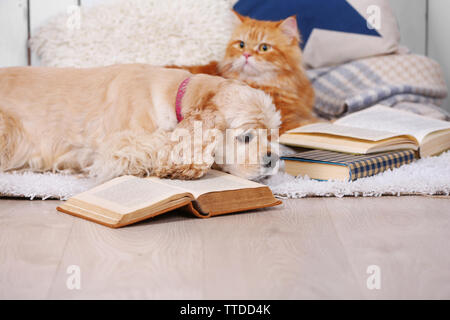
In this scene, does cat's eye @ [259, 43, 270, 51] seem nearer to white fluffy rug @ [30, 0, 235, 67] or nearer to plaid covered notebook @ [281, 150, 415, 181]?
white fluffy rug @ [30, 0, 235, 67]

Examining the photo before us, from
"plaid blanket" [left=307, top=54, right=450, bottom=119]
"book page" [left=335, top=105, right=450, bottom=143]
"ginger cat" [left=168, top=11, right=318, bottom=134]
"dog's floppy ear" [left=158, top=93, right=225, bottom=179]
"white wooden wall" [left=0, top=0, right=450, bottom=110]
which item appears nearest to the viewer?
"dog's floppy ear" [left=158, top=93, right=225, bottom=179]

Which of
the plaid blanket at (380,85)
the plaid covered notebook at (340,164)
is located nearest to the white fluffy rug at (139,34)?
the plaid blanket at (380,85)

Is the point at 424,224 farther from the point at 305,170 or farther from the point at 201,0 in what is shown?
the point at 201,0

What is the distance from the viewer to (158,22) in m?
3.29

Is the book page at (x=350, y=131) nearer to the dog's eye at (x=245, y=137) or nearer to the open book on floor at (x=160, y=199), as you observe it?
the dog's eye at (x=245, y=137)

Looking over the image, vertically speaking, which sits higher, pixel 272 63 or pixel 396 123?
pixel 272 63

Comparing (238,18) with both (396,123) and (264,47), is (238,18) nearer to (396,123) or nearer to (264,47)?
(264,47)

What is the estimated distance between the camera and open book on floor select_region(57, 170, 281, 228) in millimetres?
1508

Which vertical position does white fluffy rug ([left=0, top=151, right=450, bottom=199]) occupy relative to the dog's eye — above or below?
below

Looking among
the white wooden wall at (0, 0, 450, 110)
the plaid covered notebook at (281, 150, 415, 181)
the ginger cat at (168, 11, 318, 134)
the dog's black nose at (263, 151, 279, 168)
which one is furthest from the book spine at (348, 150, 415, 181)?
the white wooden wall at (0, 0, 450, 110)

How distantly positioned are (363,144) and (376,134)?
10 centimetres

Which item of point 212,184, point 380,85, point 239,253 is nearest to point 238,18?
point 380,85

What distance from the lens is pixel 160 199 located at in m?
1.51
